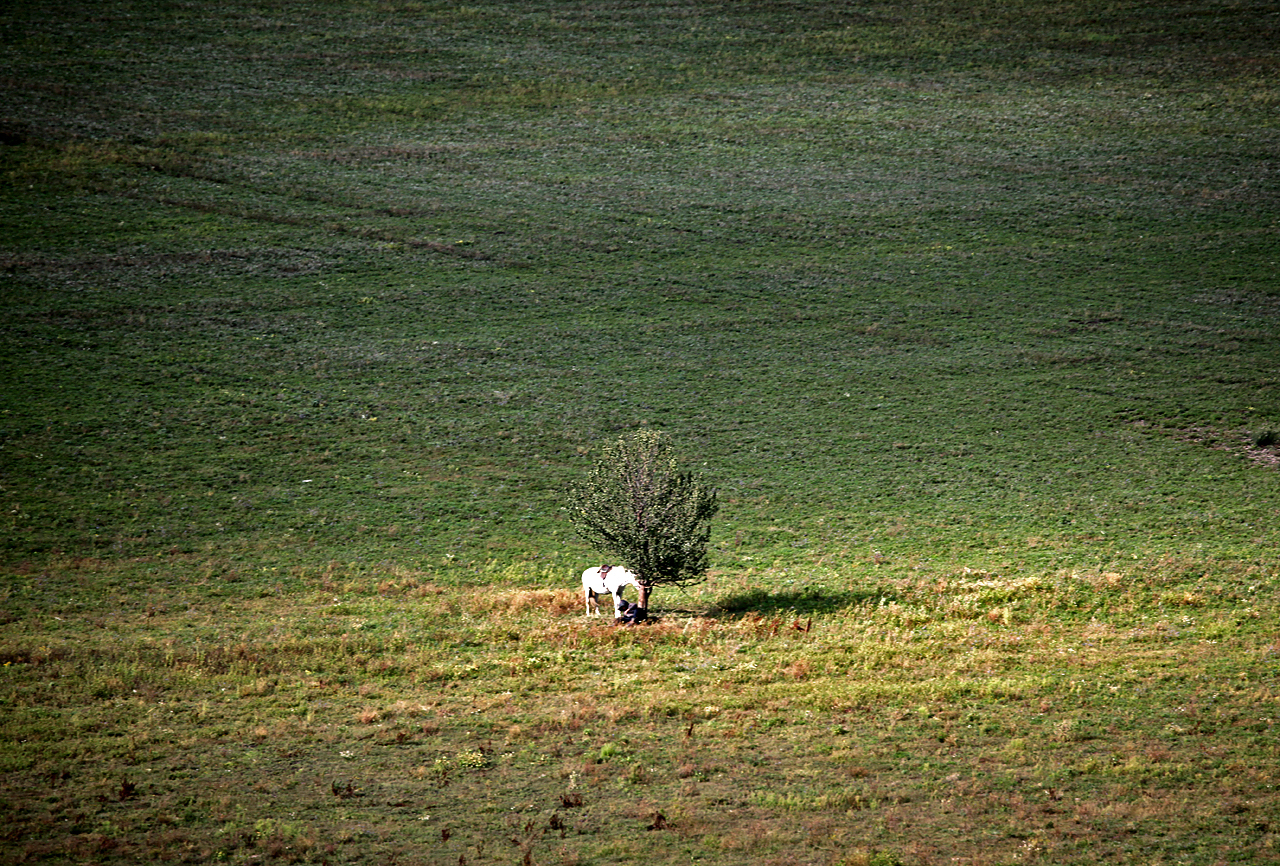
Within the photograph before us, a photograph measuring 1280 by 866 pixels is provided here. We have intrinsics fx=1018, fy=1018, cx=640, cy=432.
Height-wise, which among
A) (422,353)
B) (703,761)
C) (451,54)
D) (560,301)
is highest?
(451,54)

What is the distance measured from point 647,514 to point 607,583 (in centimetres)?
247

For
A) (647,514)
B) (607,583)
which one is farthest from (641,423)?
(607,583)

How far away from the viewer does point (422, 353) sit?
176 feet

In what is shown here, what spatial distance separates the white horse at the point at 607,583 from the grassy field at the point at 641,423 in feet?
4.76

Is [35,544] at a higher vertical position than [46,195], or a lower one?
lower

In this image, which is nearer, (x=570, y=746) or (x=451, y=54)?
(x=570, y=746)

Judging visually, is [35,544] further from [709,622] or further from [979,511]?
[979,511]

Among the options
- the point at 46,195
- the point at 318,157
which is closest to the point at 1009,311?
the point at 318,157

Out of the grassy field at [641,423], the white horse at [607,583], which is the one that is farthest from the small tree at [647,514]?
the grassy field at [641,423]

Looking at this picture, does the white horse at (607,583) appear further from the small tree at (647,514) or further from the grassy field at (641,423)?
the grassy field at (641,423)

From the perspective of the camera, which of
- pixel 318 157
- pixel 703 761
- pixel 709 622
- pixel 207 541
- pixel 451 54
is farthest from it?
pixel 451 54

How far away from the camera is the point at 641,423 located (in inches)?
1897

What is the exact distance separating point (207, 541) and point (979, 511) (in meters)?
29.9

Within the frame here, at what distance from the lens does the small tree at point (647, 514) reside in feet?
103
